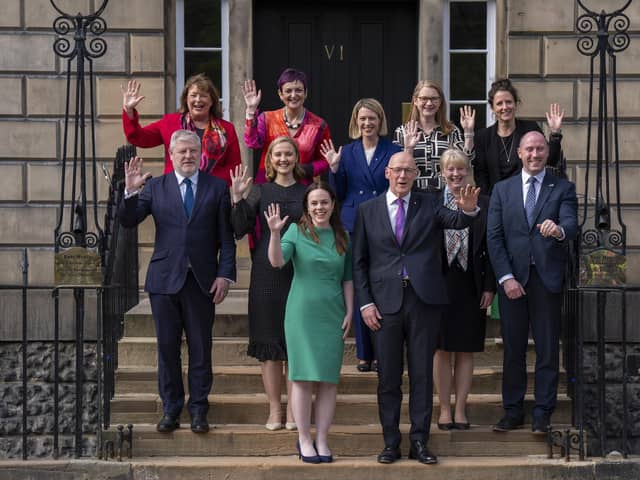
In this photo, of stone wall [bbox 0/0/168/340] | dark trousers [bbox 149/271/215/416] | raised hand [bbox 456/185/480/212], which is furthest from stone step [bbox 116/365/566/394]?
stone wall [bbox 0/0/168/340]

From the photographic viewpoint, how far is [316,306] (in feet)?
26.2

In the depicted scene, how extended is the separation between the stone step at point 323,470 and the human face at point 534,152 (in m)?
1.92

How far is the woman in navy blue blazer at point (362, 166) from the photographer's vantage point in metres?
8.73

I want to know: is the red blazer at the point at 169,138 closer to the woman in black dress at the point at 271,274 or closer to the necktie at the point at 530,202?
the woman in black dress at the point at 271,274

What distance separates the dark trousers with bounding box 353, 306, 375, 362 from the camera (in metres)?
8.65

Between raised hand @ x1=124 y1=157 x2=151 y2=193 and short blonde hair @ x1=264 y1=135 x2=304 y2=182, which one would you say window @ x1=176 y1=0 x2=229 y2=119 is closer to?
short blonde hair @ x1=264 y1=135 x2=304 y2=182

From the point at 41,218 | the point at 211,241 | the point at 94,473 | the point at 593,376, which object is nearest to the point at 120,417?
the point at 94,473

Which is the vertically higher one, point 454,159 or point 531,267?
point 454,159

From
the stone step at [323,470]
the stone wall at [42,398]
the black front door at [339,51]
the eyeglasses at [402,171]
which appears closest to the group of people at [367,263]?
the eyeglasses at [402,171]

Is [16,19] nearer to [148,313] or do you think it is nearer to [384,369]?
[148,313]

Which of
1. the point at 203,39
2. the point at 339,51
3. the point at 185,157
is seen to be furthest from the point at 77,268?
the point at 339,51

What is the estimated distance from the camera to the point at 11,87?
11.8 metres

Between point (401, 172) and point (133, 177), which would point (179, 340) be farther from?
point (401, 172)

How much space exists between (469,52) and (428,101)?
3718 millimetres
